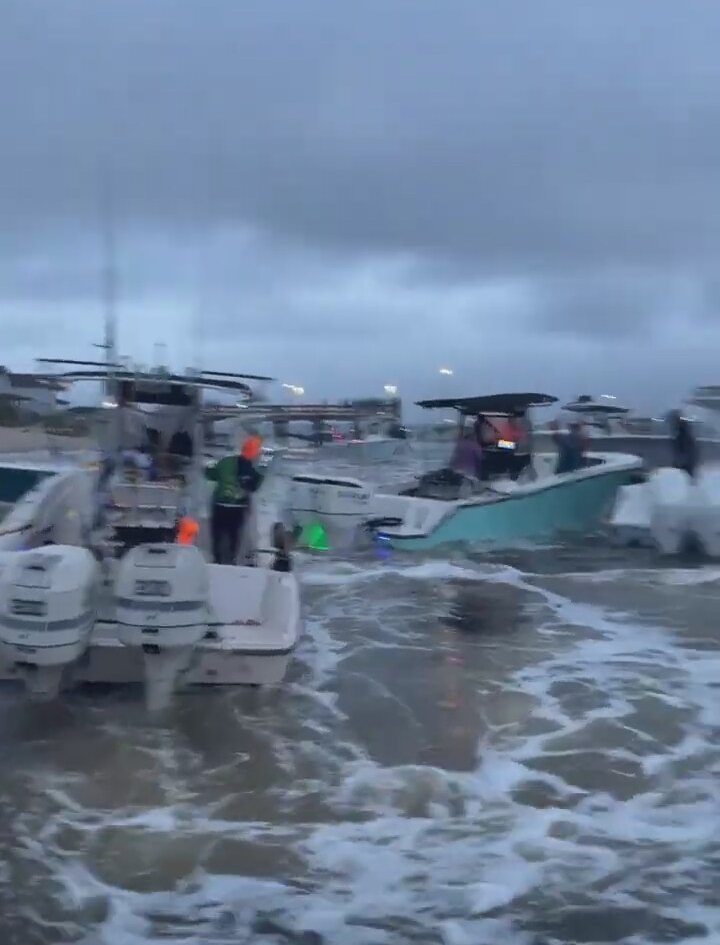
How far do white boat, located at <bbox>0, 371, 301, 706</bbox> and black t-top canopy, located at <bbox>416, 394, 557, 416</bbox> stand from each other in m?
6.44

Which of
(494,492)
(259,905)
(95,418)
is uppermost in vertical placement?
(95,418)

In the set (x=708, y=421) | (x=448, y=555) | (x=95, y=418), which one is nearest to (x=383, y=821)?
(x=95, y=418)

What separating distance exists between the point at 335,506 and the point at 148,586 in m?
7.44

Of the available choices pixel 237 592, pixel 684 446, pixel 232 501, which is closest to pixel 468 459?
pixel 684 446

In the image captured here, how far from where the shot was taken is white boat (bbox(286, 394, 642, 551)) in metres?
12.7

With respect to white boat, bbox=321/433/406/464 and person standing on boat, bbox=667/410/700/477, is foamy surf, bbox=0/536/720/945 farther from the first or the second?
white boat, bbox=321/433/406/464

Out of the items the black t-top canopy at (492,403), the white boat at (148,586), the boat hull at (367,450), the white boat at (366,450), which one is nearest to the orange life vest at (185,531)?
the white boat at (148,586)

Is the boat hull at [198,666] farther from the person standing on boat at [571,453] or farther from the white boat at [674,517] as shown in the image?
the person standing on boat at [571,453]

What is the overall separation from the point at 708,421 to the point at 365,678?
17618 mm

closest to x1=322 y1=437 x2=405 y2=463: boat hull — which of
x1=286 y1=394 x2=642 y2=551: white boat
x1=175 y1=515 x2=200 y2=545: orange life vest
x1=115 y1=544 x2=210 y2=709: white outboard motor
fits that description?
x1=286 y1=394 x2=642 y2=551: white boat

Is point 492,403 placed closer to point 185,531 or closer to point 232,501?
point 232,501

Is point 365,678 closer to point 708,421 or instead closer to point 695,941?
point 695,941

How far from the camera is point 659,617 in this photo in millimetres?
9312

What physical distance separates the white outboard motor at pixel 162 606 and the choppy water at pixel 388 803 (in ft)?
1.72
